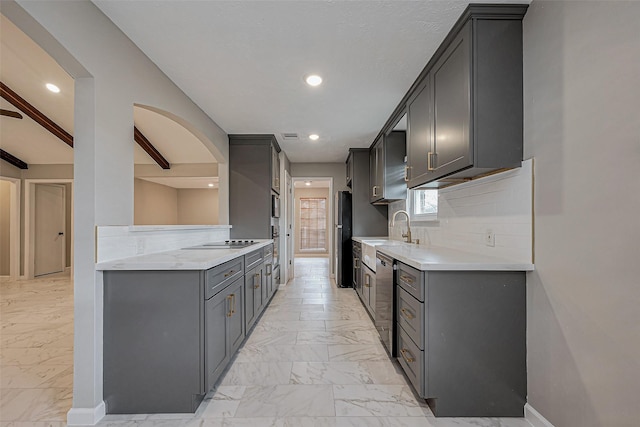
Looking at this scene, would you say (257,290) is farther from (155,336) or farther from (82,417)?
(82,417)

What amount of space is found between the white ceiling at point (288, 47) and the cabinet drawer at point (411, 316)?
66.9 inches

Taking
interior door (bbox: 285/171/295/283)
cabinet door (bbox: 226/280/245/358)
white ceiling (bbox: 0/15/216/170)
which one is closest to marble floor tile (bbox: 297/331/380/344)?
cabinet door (bbox: 226/280/245/358)

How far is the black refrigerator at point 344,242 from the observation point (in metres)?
5.11

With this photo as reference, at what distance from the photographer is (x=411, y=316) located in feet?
6.06

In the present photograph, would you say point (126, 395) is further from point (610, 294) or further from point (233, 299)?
point (610, 294)

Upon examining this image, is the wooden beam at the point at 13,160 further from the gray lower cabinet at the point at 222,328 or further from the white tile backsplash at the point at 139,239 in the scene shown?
the gray lower cabinet at the point at 222,328

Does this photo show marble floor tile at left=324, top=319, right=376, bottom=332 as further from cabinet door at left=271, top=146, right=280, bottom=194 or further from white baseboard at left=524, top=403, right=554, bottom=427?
cabinet door at left=271, top=146, right=280, bottom=194

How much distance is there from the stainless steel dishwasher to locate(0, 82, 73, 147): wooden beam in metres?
5.26

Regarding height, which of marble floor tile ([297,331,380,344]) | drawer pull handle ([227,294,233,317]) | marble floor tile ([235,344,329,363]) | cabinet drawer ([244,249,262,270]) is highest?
cabinet drawer ([244,249,262,270])

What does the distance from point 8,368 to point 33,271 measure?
491 centimetres

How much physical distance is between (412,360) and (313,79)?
2.27 metres

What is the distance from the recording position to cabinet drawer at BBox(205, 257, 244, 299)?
181cm

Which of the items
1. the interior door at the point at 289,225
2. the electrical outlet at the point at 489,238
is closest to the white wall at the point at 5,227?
the interior door at the point at 289,225

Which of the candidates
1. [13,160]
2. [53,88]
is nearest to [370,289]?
[53,88]
